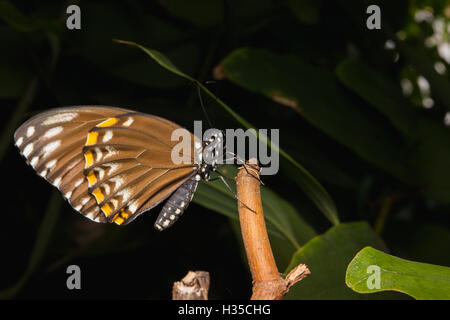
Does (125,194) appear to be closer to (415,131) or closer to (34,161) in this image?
(34,161)

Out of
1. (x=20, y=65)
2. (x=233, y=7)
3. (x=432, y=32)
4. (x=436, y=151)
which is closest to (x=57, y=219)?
(x=20, y=65)

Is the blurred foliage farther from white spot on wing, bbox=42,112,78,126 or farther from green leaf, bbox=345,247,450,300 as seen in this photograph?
green leaf, bbox=345,247,450,300

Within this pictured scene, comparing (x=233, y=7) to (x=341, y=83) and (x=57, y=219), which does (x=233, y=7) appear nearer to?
(x=341, y=83)

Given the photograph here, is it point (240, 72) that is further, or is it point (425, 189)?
point (425, 189)

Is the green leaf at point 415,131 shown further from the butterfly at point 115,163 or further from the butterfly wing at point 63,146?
the butterfly wing at point 63,146

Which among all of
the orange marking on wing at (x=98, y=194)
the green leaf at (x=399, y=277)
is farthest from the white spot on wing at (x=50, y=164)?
the green leaf at (x=399, y=277)

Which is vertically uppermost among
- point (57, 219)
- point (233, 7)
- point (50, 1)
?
point (50, 1)

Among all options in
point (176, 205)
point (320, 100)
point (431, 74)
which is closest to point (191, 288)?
point (176, 205)
